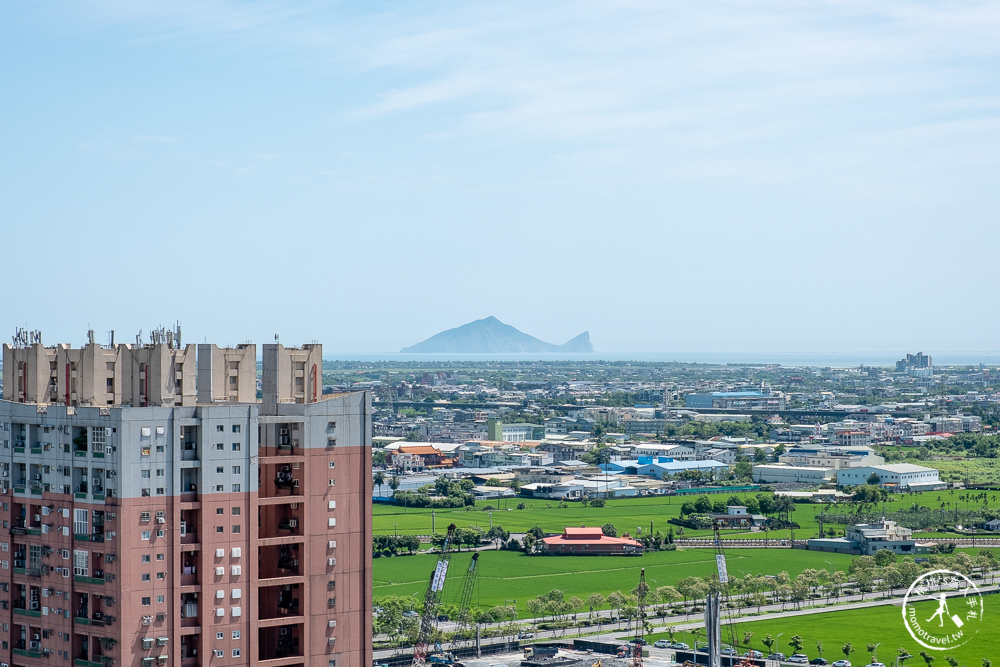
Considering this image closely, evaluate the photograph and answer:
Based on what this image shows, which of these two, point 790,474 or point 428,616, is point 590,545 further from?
point 790,474

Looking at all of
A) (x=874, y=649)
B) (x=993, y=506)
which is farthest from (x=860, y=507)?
(x=874, y=649)

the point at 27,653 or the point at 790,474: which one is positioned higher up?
the point at 27,653

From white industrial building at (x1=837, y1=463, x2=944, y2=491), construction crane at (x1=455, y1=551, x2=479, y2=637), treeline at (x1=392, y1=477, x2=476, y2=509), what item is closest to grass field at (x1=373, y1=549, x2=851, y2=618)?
construction crane at (x1=455, y1=551, x2=479, y2=637)

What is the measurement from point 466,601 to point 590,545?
17.4 m

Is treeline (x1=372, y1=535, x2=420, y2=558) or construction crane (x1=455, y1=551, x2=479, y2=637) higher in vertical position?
treeline (x1=372, y1=535, x2=420, y2=558)

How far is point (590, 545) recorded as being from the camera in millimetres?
75625

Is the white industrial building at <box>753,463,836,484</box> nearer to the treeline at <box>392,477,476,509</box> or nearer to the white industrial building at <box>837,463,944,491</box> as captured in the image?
the white industrial building at <box>837,463,944,491</box>

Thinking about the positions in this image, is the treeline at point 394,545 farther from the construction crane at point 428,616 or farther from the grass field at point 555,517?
the construction crane at point 428,616

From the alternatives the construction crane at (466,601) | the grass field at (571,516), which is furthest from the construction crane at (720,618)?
the construction crane at (466,601)

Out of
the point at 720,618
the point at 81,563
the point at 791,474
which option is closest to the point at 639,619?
the point at 720,618

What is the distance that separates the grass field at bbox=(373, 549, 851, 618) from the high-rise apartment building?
3306cm

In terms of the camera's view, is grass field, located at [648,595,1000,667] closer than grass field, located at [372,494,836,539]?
Yes

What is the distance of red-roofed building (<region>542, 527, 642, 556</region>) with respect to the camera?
75.2 metres

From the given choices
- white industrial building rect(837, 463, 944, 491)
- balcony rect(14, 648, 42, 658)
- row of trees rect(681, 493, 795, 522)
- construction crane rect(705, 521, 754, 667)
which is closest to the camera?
balcony rect(14, 648, 42, 658)
